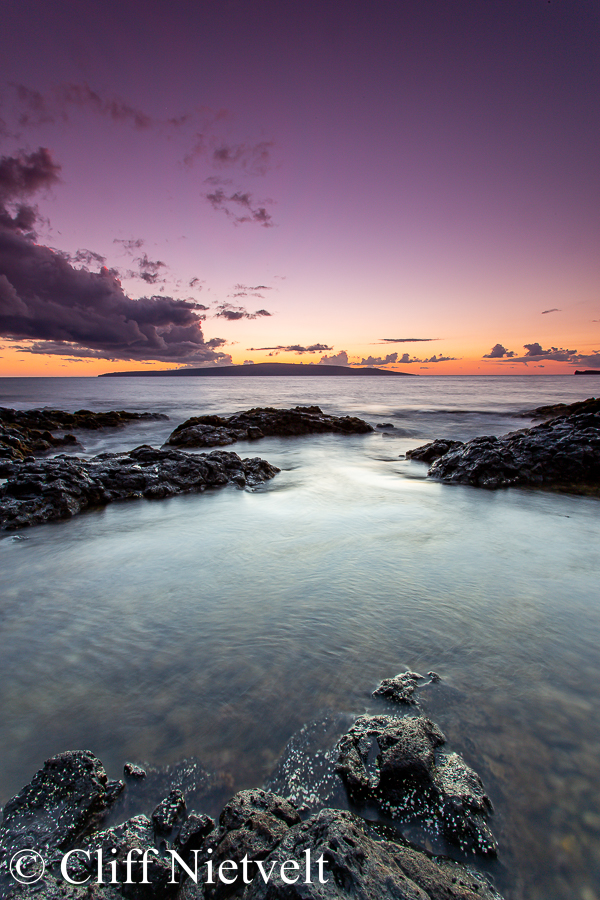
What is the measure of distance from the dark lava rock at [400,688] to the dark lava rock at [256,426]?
11.4 meters

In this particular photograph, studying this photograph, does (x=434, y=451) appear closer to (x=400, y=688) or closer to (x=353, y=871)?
(x=400, y=688)

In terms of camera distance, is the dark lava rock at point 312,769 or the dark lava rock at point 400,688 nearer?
the dark lava rock at point 312,769

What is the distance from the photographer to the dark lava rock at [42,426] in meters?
12.3

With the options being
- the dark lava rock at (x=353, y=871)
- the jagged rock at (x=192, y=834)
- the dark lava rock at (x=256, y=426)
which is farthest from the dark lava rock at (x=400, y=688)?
the dark lava rock at (x=256, y=426)

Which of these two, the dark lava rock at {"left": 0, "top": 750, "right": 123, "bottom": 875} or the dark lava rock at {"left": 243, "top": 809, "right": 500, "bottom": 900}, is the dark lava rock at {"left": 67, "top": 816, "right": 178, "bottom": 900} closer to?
the dark lava rock at {"left": 0, "top": 750, "right": 123, "bottom": 875}

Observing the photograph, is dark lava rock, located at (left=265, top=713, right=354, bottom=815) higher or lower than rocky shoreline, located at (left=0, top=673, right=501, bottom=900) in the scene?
lower

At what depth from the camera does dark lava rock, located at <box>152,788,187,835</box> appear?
1678 millimetres

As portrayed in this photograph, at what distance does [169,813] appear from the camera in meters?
1.72

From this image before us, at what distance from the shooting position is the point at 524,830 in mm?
1690

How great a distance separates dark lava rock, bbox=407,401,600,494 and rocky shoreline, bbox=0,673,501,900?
658cm

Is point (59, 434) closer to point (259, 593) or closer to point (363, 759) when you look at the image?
point (259, 593)

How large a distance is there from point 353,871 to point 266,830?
0.40 m

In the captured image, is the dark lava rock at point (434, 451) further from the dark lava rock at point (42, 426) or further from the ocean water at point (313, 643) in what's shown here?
the dark lava rock at point (42, 426)

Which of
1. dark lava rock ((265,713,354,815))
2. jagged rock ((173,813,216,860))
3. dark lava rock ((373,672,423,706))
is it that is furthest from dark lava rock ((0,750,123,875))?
dark lava rock ((373,672,423,706))
